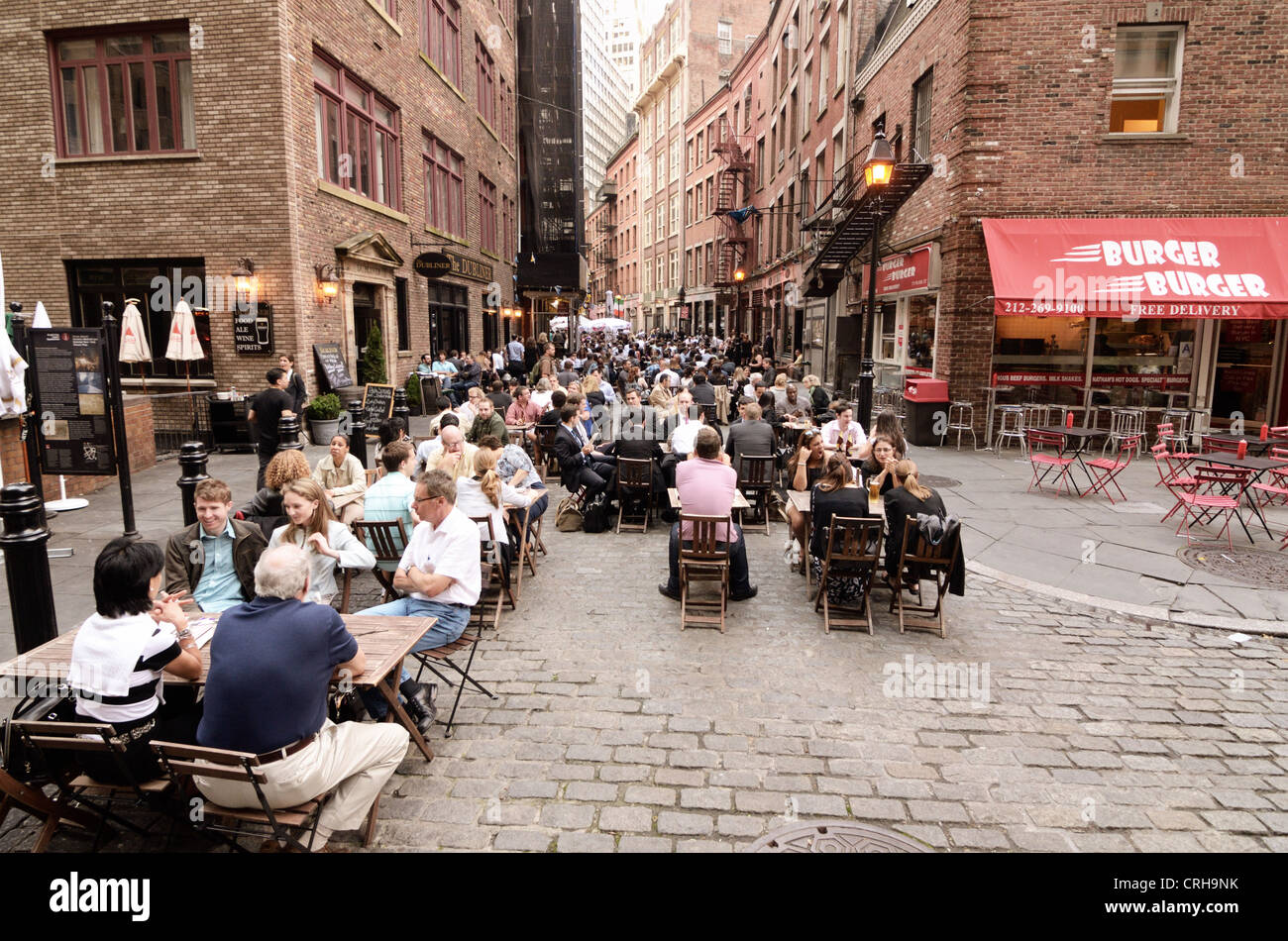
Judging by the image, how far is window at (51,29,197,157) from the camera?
13.3m

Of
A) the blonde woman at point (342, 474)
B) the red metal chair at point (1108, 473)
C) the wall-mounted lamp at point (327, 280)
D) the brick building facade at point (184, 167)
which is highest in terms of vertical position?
the brick building facade at point (184, 167)

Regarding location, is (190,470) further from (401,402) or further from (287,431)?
(401,402)

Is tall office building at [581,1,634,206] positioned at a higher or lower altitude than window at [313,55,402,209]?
higher

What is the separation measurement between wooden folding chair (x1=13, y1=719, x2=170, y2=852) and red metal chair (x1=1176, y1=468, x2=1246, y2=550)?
31.5 feet

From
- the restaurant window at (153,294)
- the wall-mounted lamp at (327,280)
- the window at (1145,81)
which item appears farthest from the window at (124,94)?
the window at (1145,81)

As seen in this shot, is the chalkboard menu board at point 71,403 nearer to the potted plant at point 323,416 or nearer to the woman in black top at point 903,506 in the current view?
the potted plant at point 323,416

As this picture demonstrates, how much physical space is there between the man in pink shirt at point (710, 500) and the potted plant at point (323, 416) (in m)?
9.18

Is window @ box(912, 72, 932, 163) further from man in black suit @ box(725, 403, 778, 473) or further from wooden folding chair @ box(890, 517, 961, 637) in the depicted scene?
wooden folding chair @ box(890, 517, 961, 637)

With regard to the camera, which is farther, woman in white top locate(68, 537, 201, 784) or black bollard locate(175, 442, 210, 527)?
black bollard locate(175, 442, 210, 527)

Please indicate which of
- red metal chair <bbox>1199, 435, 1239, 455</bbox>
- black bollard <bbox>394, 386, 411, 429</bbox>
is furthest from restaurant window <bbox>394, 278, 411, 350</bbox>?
red metal chair <bbox>1199, 435, 1239, 455</bbox>

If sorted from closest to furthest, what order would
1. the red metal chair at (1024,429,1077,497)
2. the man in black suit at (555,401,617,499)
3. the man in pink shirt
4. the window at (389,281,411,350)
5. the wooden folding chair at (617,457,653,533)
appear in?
the man in pink shirt
the wooden folding chair at (617,457,653,533)
the man in black suit at (555,401,617,499)
the red metal chair at (1024,429,1077,497)
the window at (389,281,411,350)

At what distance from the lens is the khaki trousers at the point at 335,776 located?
10.1ft

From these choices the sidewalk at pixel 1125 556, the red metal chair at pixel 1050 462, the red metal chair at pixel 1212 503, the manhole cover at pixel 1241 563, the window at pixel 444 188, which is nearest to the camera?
the sidewalk at pixel 1125 556
